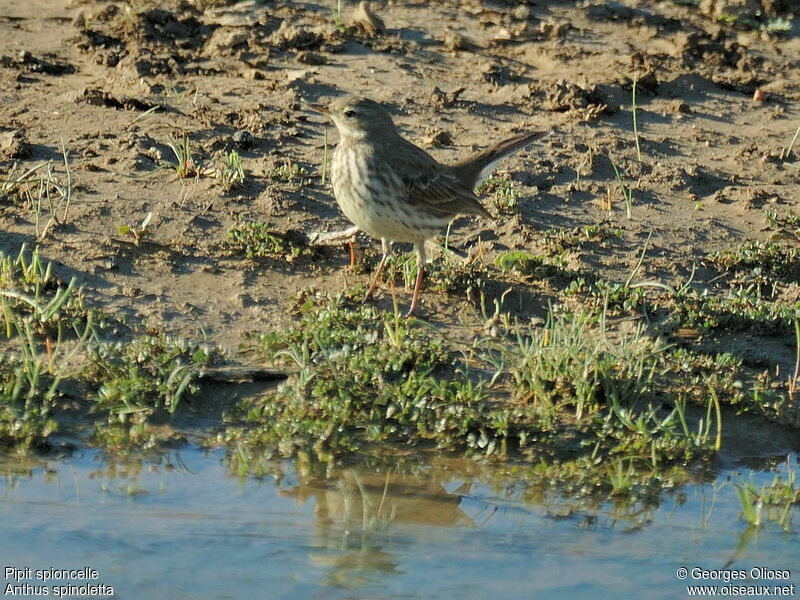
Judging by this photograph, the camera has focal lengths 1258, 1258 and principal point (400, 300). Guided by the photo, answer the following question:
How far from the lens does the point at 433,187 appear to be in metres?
8.90

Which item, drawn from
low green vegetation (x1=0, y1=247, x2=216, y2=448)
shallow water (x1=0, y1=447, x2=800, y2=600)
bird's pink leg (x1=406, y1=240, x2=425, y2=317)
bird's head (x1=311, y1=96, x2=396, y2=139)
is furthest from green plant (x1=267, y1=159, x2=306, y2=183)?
shallow water (x1=0, y1=447, x2=800, y2=600)

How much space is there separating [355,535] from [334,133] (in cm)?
519

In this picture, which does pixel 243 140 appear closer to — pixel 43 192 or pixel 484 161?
pixel 43 192

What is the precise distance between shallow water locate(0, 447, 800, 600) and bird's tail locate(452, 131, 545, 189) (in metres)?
2.96

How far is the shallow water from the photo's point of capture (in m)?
6.27

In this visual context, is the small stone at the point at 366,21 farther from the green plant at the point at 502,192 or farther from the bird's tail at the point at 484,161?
the bird's tail at the point at 484,161

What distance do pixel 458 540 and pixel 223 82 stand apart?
628 centimetres

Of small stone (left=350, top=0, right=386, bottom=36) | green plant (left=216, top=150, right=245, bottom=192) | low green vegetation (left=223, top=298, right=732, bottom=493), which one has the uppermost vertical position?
small stone (left=350, top=0, right=386, bottom=36)

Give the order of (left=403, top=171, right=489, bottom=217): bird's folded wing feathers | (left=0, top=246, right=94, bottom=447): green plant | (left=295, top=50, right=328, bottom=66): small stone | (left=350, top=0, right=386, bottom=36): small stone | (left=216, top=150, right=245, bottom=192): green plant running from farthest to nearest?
1. (left=350, top=0, right=386, bottom=36): small stone
2. (left=295, top=50, right=328, bottom=66): small stone
3. (left=216, top=150, right=245, bottom=192): green plant
4. (left=403, top=171, right=489, bottom=217): bird's folded wing feathers
5. (left=0, top=246, right=94, bottom=447): green plant

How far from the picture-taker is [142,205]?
9680mm

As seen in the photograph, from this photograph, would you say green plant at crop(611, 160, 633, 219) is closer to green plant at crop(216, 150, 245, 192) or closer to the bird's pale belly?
the bird's pale belly

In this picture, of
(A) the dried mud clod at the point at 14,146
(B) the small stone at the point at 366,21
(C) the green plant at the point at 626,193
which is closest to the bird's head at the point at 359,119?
(C) the green plant at the point at 626,193

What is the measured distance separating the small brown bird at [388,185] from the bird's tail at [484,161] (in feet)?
0.71

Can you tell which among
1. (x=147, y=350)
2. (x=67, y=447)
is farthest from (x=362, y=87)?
(x=67, y=447)
